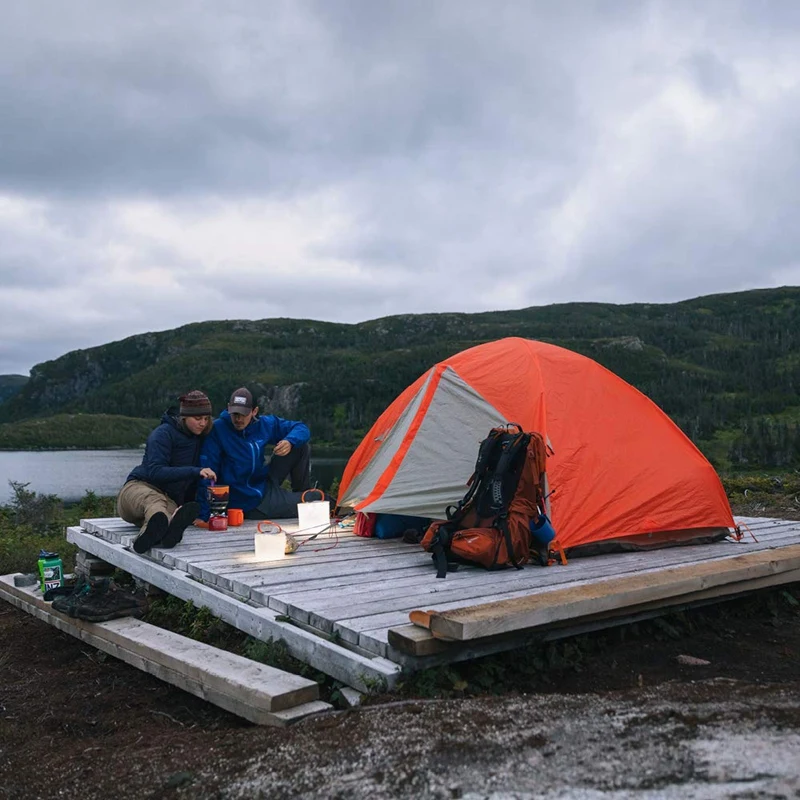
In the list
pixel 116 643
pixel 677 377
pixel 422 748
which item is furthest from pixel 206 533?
pixel 677 377

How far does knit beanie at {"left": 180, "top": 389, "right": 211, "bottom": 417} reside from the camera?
7664mm

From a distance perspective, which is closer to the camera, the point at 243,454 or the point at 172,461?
the point at 172,461

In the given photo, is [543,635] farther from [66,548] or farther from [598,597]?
[66,548]

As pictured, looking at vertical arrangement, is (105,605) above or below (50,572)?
below

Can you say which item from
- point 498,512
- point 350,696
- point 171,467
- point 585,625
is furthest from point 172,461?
point 585,625

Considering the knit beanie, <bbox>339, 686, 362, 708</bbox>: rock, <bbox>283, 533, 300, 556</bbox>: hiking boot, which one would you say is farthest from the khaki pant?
<bbox>339, 686, 362, 708</bbox>: rock

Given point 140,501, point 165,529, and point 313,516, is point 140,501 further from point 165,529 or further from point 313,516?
point 313,516

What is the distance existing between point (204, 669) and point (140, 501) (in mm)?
3505

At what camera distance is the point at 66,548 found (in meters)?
10.5

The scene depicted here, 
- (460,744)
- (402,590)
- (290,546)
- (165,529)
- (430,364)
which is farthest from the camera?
(430,364)

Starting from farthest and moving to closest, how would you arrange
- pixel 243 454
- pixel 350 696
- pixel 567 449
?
pixel 243 454 < pixel 567 449 < pixel 350 696

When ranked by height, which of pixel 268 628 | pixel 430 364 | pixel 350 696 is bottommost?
pixel 350 696

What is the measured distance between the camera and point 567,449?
7070mm

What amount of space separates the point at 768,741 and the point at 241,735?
2355 millimetres
